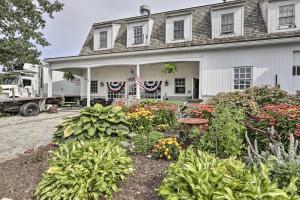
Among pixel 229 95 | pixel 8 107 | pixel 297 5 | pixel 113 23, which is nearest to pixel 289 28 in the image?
pixel 297 5

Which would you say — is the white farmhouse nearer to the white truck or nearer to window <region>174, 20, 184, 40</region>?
window <region>174, 20, 184, 40</region>

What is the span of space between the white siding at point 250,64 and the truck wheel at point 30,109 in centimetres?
1008

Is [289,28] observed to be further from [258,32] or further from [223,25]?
[223,25]

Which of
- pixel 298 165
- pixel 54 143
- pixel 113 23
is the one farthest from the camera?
pixel 113 23

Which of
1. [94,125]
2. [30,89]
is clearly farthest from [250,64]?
[30,89]

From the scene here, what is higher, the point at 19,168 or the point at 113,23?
the point at 113,23

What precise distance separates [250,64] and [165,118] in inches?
289

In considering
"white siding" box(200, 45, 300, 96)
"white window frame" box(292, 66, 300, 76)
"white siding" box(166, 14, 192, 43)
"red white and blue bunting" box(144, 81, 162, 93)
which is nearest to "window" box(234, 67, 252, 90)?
"white siding" box(200, 45, 300, 96)

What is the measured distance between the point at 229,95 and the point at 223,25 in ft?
25.2

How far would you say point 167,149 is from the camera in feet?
15.2

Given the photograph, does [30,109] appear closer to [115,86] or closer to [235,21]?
[115,86]

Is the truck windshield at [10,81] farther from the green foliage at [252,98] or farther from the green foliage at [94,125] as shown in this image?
the green foliage at [252,98]

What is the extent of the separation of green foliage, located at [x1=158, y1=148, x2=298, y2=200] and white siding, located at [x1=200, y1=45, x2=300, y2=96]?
11.0 meters

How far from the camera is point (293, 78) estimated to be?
12.1 metres
